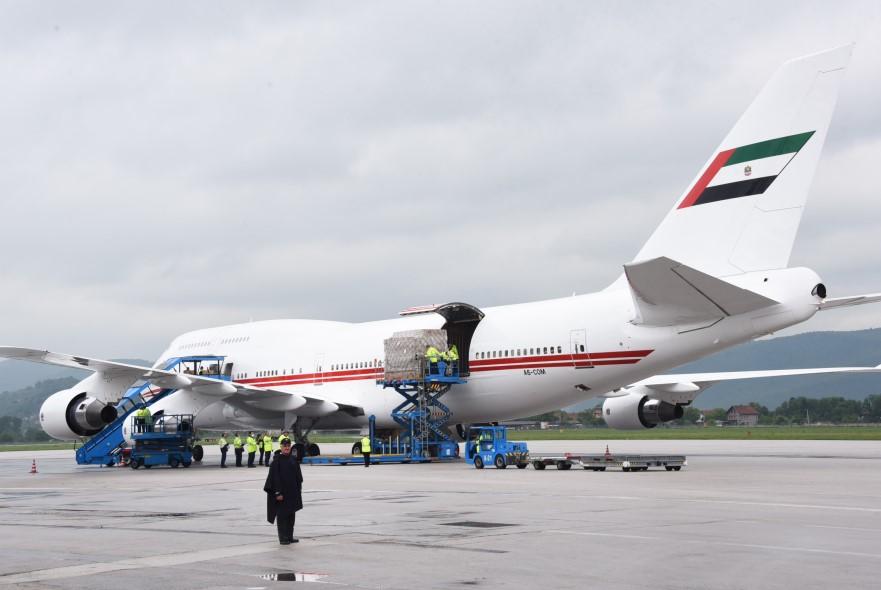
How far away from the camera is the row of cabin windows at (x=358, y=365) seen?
34.9 meters

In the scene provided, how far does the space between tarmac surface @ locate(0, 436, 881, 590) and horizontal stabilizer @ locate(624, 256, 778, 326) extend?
12.8 ft

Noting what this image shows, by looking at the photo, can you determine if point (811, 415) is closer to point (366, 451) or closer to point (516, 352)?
point (516, 352)

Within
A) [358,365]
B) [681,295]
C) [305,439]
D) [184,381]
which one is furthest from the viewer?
[305,439]

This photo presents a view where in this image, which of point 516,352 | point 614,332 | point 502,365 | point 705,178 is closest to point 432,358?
point 502,365

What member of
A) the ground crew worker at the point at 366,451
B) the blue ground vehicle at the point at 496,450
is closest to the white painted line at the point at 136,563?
the blue ground vehicle at the point at 496,450

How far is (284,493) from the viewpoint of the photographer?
12.1 meters

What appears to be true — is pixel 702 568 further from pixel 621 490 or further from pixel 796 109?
pixel 796 109

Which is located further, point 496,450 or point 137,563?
point 496,450

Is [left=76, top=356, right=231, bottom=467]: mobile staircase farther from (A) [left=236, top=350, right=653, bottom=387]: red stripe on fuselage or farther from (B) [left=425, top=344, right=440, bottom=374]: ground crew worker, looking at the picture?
(B) [left=425, top=344, right=440, bottom=374]: ground crew worker

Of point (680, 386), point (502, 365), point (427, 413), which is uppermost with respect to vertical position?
point (502, 365)

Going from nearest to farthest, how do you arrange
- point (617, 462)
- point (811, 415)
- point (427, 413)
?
1. point (617, 462)
2. point (427, 413)
3. point (811, 415)

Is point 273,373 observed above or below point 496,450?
Answer: above

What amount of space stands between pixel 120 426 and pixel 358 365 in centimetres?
945

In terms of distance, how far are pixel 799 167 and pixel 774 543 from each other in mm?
13924
